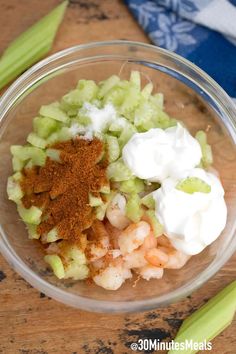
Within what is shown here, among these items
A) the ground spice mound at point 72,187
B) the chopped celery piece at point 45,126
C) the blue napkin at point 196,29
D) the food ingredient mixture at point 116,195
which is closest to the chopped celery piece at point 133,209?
the food ingredient mixture at point 116,195

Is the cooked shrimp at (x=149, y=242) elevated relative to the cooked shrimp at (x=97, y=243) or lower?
elevated

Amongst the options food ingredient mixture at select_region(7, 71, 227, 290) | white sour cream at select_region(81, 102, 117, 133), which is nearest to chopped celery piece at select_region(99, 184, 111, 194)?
food ingredient mixture at select_region(7, 71, 227, 290)

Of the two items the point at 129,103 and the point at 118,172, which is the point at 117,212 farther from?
the point at 129,103

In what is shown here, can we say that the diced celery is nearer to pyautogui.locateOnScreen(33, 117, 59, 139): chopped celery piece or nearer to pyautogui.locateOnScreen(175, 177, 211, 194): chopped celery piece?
pyautogui.locateOnScreen(33, 117, 59, 139): chopped celery piece

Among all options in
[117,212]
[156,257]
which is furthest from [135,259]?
[117,212]

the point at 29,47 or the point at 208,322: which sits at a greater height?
the point at 29,47

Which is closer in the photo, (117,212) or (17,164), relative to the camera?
(117,212)

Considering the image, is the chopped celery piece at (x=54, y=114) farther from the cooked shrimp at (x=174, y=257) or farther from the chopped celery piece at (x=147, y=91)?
the cooked shrimp at (x=174, y=257)
